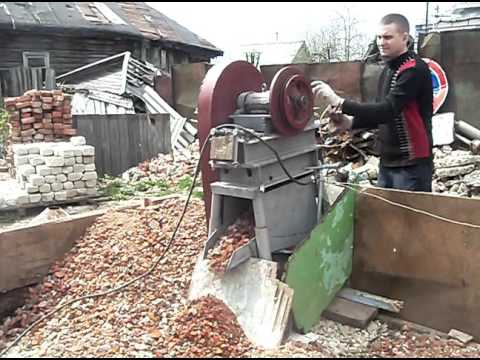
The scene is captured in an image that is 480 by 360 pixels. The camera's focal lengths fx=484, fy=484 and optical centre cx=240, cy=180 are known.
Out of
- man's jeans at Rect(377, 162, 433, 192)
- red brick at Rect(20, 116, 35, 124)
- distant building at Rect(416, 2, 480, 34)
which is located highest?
distant building at Rect(416, 2, 480, 34)

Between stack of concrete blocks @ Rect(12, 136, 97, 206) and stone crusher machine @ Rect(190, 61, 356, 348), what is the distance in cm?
381

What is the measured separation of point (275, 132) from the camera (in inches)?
104

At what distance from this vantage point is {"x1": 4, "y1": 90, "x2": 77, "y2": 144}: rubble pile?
684 cm

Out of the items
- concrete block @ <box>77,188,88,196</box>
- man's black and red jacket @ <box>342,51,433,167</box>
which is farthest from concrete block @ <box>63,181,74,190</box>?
man's black and red jacket @ <box>342,51,433,167</box>

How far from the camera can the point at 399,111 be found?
2.69 metres

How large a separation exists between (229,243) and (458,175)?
3.48m

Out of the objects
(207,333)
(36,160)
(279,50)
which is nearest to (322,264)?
(207,333)

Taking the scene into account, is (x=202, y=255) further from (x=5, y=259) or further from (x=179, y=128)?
(x=179, y=128)

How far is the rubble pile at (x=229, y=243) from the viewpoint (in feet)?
8.21

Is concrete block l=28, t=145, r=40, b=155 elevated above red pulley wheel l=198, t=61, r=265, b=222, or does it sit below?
below

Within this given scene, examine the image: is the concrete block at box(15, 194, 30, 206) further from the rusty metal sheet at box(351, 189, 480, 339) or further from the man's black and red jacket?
the man's black and red jacket

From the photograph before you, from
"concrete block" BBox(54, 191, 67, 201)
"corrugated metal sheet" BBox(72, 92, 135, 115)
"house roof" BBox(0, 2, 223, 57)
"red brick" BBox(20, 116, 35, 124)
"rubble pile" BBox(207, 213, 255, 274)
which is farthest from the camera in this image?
"house roof" BBox(0, 2, 223, 57)

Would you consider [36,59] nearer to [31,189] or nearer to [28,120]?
[28,120]

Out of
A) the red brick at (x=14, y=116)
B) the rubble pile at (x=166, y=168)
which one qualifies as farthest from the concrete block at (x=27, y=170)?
the rubble pile at (x=166, y=168)
